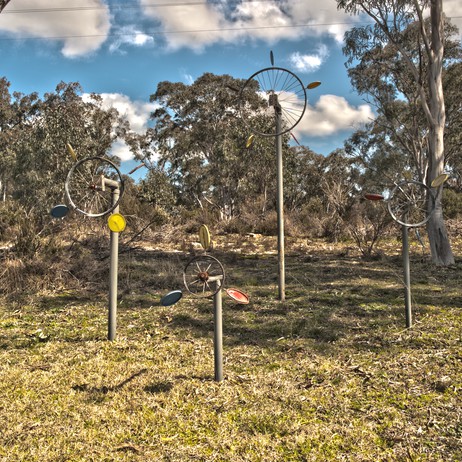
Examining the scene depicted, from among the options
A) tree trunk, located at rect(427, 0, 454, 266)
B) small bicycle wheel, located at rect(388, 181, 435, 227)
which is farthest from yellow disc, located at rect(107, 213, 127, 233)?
tree trunk, located at rect(427, 0, 454, 266)

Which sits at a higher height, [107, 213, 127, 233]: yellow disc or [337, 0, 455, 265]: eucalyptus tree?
[337, 0, 455, 265]: eucalyptus tree

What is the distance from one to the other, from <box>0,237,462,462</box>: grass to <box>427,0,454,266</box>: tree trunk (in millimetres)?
3238

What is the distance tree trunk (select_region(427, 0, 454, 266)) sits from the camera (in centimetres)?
796

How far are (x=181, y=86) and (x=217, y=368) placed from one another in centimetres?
2448

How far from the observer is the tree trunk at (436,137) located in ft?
26.1

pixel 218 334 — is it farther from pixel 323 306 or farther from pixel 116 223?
pixel 323 306

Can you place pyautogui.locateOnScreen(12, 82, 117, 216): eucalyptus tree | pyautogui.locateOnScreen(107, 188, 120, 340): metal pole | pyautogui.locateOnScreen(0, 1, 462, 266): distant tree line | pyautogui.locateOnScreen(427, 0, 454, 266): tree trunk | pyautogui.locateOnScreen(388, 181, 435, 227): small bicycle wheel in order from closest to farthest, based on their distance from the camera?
pyautogui.locateOnScreen(388, 181, 435, 227): small bicycle wheel, pyautogui.locateOnScreen(107, 188, 120, 340): metal pole, pyautogui.locateOnScreen(427, 0, 454, 266): tree trunk, pyautogui.locateOnScreen(0, 1, 462, 266): distant tree line, pyautogui.locateOnScreen(12, 82, 117, 216): eucalyptus tree

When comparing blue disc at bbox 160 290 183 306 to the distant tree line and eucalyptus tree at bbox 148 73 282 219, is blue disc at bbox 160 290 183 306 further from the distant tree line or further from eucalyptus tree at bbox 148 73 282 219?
eucalyptus tree at bbox 148 73 282 219

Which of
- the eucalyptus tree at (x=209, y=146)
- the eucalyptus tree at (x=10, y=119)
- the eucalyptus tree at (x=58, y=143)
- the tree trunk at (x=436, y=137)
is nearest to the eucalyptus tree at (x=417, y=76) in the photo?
the tree trunk at (x=436, y=137)

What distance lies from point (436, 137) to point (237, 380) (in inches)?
306

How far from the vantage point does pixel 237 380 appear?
273 centimetres

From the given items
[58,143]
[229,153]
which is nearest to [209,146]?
[229,153]

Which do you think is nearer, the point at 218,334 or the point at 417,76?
the point at 218,334

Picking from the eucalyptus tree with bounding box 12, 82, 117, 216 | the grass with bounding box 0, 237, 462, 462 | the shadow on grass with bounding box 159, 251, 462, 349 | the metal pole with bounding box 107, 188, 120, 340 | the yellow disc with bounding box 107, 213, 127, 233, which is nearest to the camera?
the grass with bounding box 0, 237, 462, 462
